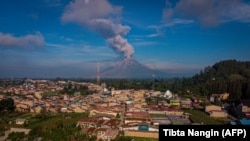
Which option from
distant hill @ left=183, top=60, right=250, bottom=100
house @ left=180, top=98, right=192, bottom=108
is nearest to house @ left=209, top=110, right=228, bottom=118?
house @ left=180, top=98, right=192, bottom=108

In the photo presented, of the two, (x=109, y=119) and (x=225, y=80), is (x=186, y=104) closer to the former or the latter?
(x=109, y=119)

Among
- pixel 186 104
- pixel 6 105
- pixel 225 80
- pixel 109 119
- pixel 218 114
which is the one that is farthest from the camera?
pixel 225 80

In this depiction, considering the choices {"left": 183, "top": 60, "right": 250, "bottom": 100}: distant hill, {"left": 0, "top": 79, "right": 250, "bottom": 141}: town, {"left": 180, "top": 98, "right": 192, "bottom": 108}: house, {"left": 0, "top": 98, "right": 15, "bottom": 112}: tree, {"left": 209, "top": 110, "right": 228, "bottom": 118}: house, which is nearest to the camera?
{"left": 0, "top": 79, "right": 250, "bottom": 141}: town

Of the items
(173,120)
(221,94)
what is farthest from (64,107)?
(221,94)

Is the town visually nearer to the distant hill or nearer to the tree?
the tree

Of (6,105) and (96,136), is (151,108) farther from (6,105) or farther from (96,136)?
(6,105)

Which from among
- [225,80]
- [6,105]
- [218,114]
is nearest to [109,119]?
[218,114]

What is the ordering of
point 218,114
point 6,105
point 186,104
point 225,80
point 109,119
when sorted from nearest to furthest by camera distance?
1. point 109,119
2. point 218,114
3. point 6,105
4. point 186,104
5. point 225,80

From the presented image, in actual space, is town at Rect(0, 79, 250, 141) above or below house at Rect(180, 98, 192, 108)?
below

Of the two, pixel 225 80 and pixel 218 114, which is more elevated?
pixel 225 80

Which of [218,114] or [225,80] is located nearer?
[218,114]
